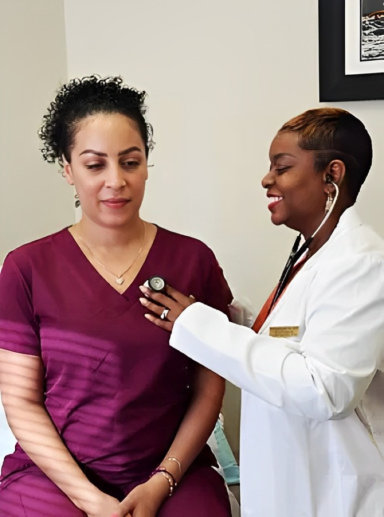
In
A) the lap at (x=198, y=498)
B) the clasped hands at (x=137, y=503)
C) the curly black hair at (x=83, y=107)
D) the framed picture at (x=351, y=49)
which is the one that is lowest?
the lap at (x=198, y=498)

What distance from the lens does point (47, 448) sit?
134 centimetres

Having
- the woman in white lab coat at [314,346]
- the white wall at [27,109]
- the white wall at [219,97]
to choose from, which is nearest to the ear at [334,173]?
the woman in white lab coat at [314,346]

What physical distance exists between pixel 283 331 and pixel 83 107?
0.66m

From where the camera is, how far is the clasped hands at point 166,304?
50.4 inches

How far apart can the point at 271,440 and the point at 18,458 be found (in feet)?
1.88

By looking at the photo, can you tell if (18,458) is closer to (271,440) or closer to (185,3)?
(271,440)

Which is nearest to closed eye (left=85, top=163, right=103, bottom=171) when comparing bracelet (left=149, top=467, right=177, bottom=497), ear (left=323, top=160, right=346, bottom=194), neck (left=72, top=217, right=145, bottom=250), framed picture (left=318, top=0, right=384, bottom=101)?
neck (left=72, top=217, right=145, bottom=250)

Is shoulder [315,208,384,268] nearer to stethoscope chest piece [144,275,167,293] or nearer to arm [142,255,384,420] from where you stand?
arm [142,255,384,420]

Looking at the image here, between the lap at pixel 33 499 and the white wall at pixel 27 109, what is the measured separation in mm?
835

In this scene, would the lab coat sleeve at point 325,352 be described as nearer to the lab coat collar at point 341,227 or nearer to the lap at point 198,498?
the lab coat collar at point 341,227

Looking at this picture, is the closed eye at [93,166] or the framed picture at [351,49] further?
the framed picture at [351,49]

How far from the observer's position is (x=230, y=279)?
2072 millimetres

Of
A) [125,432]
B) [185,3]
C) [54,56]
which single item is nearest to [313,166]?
[125,432]

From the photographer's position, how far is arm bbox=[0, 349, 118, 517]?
132 cm
